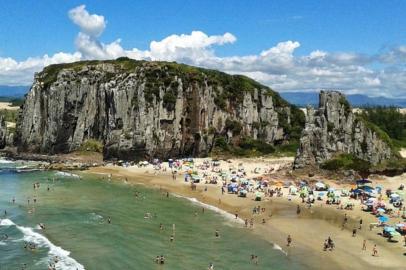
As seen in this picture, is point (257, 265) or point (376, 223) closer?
point (257, 265)

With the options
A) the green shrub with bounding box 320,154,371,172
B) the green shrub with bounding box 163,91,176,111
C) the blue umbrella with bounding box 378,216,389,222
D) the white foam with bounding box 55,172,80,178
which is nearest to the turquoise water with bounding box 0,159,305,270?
the white foam with bounding box 55,172,80,178

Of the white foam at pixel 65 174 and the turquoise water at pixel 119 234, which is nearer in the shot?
the turquoise water at pixel 119 234

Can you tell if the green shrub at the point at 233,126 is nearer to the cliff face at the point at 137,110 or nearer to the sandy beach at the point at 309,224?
the cliff face at the point at 137,110

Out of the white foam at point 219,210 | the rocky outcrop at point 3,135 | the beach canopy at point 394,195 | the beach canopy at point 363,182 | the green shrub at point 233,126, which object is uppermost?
the green shrub at point 233,126

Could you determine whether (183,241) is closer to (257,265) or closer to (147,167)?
(257,265)

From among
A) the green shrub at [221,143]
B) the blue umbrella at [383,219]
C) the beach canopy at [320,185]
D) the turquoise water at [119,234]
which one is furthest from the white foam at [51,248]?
the green shrub at [221,143]

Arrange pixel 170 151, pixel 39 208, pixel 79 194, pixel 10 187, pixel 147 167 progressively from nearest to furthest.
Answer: pixel 39 208 → pixel 79 194 → pixel 10 187 → pixel 147 167 → pixel 170 151

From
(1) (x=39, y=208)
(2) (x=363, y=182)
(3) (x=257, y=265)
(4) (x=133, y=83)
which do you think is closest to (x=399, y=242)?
(3) (x=257, y=265)
